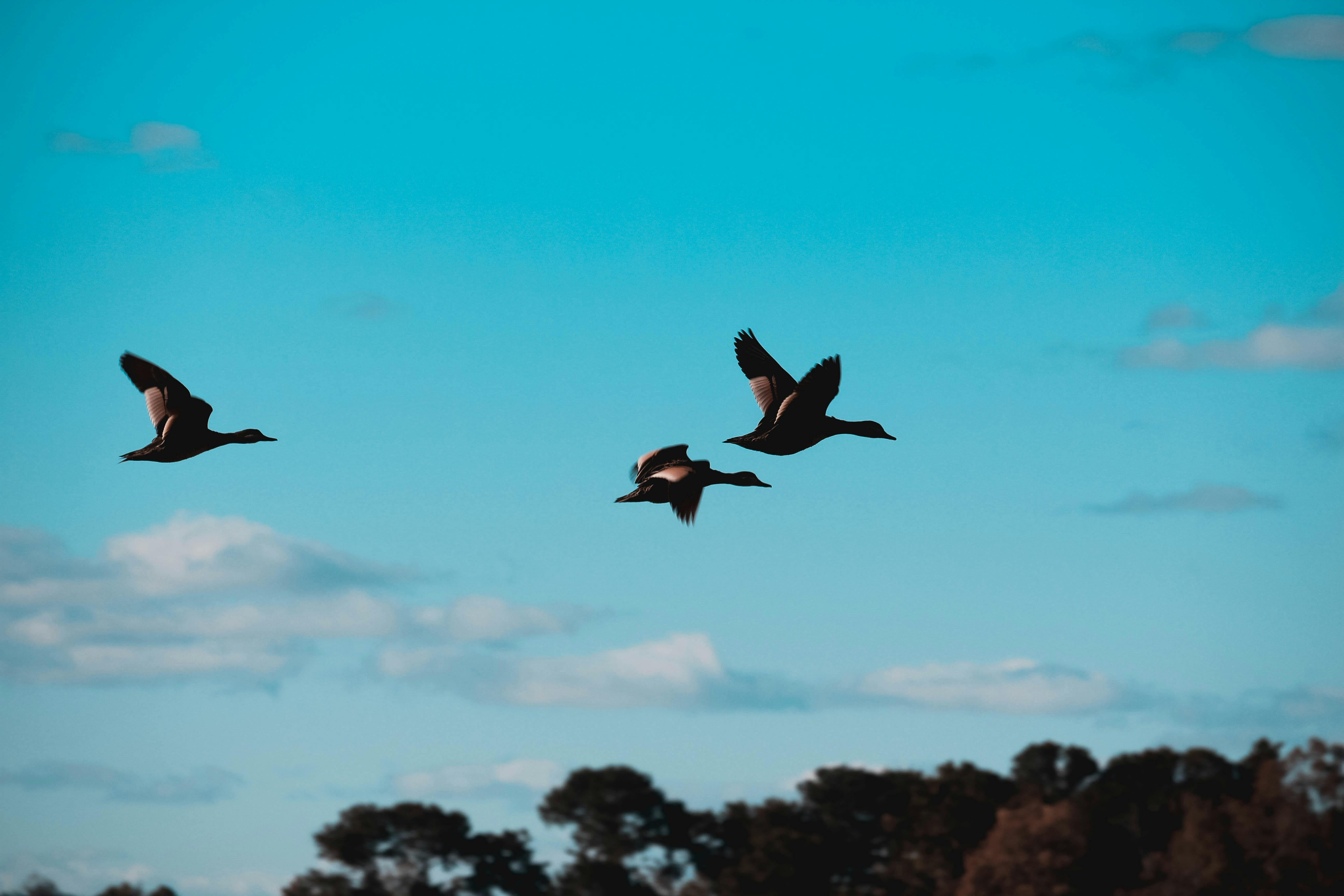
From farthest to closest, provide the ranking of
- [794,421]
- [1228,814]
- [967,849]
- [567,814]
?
[567,814] → [967,849] → [1228,814] → [794,421]

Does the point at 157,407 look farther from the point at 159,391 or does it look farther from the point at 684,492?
the point at 684,492

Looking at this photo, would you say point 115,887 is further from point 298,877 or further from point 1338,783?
point 1338,783

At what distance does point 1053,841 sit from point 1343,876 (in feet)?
49.7

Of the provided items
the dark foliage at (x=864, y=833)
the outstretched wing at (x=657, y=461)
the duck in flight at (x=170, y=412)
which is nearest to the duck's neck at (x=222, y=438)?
the duck in flight at (x=170, y=412)

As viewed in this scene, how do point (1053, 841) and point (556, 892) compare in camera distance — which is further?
point (556, 892)

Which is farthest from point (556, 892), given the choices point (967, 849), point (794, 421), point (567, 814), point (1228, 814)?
point (794, 421)

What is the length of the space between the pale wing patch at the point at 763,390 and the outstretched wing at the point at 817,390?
5.45 feet

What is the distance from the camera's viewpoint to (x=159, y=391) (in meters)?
34.2

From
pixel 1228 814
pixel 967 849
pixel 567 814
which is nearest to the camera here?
pixel 1228 814

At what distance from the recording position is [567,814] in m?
119

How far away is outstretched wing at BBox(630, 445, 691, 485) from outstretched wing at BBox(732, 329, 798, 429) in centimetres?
423

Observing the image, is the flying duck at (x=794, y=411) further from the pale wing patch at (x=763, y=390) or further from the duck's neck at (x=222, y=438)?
the duck's neck at (x=222, y=438)

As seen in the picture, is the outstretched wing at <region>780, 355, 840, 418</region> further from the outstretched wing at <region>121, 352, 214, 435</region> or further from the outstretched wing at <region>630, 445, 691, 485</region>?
the outstretched wing at <region>121, 352, 214, 435</region>

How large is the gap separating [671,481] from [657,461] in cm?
99
